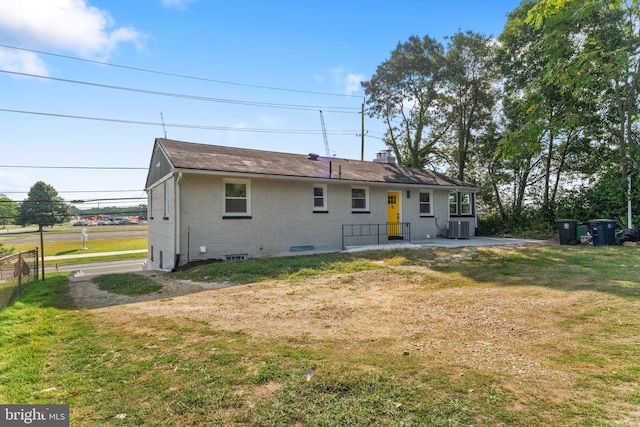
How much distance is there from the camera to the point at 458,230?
17375 mm

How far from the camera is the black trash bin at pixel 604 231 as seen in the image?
1362 cm

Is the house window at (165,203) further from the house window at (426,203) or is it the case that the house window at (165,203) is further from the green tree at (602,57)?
the green tree at (602,57)

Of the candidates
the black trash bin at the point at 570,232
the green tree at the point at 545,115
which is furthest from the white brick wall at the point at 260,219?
the green tree at the point at 545,115

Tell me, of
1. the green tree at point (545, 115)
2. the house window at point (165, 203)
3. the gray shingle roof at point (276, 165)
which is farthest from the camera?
the green tree at point (545, 115)

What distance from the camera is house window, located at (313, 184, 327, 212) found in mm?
13984

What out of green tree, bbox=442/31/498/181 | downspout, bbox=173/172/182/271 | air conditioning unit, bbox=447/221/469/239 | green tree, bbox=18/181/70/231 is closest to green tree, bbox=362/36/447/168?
green tree, bbox=442/31/498/181

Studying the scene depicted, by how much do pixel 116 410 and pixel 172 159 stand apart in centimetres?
977

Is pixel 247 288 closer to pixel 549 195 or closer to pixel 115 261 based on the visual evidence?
pixel 549 195

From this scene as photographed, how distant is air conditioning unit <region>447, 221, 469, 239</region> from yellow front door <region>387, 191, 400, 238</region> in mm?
3314

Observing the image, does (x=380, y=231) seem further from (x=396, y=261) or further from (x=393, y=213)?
(x=396, y=261)

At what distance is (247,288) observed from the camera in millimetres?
7422

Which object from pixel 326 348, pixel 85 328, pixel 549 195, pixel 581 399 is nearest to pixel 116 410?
pixel 326 348

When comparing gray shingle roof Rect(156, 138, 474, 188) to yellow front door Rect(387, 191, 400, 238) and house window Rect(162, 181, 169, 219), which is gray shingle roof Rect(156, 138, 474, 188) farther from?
house window Rect(162, 181, 169, 219)

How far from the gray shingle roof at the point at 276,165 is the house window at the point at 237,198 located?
599 mm
